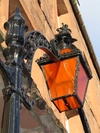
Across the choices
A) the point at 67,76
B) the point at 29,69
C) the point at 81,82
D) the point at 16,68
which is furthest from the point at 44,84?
the point at 16,68

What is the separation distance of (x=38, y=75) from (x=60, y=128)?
238 cm

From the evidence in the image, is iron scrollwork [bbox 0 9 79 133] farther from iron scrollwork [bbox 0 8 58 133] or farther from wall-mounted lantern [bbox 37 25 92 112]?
wall-mounted lantern [bbox 37 25 92 112]

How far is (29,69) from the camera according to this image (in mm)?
2805

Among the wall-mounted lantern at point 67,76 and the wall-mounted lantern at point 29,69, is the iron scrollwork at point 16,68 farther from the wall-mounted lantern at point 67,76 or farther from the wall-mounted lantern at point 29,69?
the wall-mounted lantern at point 67,76

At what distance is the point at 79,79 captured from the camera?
3.30 meters

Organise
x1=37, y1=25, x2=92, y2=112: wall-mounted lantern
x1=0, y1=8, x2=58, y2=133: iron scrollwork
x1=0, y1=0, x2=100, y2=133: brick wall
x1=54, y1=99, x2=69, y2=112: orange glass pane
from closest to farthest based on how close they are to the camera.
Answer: x1=0, y1=8, x2=58, y2=133: iron scrollwork
x1=37, y1=25, x2=92, y2=112: wall-mounted lantern
x1=54, y1=99, x2=69, y2=112: orange glass pane
x1=0, y1=0, x2=100, y2=133: brick wall

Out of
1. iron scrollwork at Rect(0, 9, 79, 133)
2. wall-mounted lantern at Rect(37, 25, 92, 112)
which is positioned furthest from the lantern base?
iron scrollwork at Rect(0, 9, 79, 133)

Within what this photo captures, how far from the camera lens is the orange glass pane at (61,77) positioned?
321cm

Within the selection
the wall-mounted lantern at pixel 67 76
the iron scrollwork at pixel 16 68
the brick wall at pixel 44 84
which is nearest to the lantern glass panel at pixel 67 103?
the wall-mounted lantern at pixel 67 76

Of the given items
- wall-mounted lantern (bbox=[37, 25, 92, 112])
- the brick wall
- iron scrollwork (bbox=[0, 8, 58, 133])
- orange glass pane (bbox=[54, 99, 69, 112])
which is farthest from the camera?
the brick wall

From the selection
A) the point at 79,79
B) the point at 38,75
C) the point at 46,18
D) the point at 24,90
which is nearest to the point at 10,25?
the point at 24,90

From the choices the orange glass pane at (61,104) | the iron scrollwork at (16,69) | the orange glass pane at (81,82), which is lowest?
the orange glass pane at (61,104)

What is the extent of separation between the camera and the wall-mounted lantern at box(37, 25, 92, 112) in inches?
126

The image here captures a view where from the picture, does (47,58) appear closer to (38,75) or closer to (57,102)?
(57,102)
